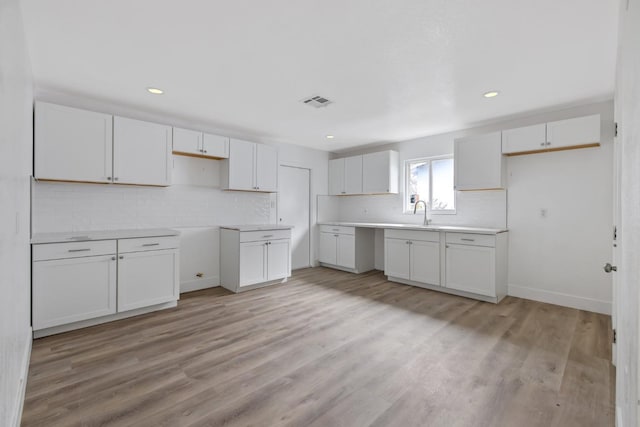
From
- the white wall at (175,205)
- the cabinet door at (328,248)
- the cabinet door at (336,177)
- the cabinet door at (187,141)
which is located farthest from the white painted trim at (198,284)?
the cabinet door at (336,177)

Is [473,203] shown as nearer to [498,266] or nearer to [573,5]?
[498,266]

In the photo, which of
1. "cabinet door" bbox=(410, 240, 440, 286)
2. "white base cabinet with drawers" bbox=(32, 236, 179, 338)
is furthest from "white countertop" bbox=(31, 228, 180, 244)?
"cabinet door" bbox=(410, 240, 440, 286)

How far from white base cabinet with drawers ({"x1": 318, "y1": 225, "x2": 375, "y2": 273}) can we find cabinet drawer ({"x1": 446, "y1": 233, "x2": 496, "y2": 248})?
1687 millimetres

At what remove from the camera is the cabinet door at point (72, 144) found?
116 inches

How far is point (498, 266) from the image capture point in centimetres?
379

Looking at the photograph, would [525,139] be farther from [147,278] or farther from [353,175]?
[147,278]

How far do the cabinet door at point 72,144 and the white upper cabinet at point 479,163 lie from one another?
4.43 metres

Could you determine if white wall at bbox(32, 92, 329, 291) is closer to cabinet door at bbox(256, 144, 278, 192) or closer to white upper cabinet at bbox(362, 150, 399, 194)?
cabinet door at bbox(256, 144, 278, 192)

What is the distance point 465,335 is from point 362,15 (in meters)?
2.79

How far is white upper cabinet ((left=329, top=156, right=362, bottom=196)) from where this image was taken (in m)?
5.71

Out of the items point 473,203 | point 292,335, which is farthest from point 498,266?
point 292,335

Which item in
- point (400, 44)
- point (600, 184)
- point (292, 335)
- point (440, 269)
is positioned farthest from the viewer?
point (440, 269)

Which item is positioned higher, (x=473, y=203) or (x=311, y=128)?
(x=311, y=128)

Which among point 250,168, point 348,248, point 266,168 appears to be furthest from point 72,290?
point 348,248
